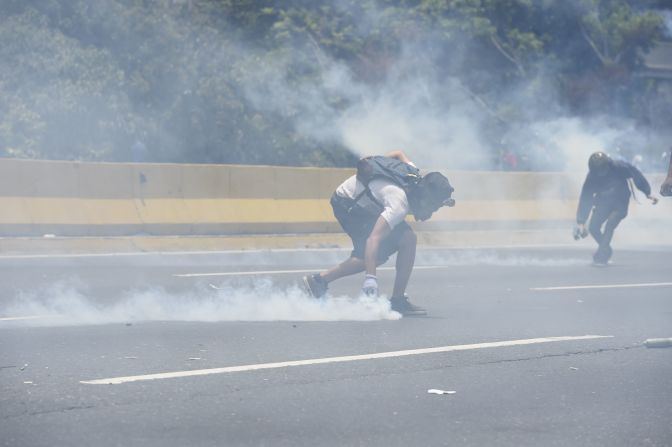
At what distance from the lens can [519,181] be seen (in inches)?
790

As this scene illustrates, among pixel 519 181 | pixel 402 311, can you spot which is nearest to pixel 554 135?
pixel 519 181

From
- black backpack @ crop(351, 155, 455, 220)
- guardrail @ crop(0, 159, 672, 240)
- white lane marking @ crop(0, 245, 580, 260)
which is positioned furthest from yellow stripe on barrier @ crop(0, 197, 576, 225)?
black backpack @ crop(351, 155, 455, 220)

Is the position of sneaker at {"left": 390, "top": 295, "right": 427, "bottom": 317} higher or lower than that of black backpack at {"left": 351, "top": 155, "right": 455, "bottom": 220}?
lower

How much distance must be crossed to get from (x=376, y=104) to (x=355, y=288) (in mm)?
7411

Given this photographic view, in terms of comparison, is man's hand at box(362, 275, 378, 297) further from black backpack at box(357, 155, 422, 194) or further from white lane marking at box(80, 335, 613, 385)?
white lane marking at box(80, 335, 613, 385)

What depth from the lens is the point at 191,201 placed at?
A: 16469 mm

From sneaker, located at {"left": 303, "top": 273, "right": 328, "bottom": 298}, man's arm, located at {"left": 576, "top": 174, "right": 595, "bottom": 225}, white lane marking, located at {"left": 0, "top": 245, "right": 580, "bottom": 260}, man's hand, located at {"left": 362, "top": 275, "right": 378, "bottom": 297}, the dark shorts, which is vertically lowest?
white lane marking, located at {"left": 0, "top": 245, "right": 580, "bottom": 260}

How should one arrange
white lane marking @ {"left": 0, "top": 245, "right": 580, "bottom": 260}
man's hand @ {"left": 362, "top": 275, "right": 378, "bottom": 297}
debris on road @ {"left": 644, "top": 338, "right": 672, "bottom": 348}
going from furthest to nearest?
white lane marking @ {"left": 0, "top": 245, "right": 580, "bottom": 260}
man's hand @ {"left": 362, "top": 275, "right": 378, "bottom": 297}
debris on road @ {"left": 644, "top": 338, "right": 672, "bottom": 348}

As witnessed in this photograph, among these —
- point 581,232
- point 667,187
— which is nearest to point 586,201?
point 581,232

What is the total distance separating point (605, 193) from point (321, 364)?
30.0ft

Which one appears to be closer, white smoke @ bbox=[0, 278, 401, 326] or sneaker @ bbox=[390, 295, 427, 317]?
white smoke @ bbox=[0, 278, 401, 326]

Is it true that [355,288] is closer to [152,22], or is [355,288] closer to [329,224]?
[329,224]

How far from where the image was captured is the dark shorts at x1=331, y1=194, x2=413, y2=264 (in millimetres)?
9484

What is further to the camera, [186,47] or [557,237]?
[186,47]
